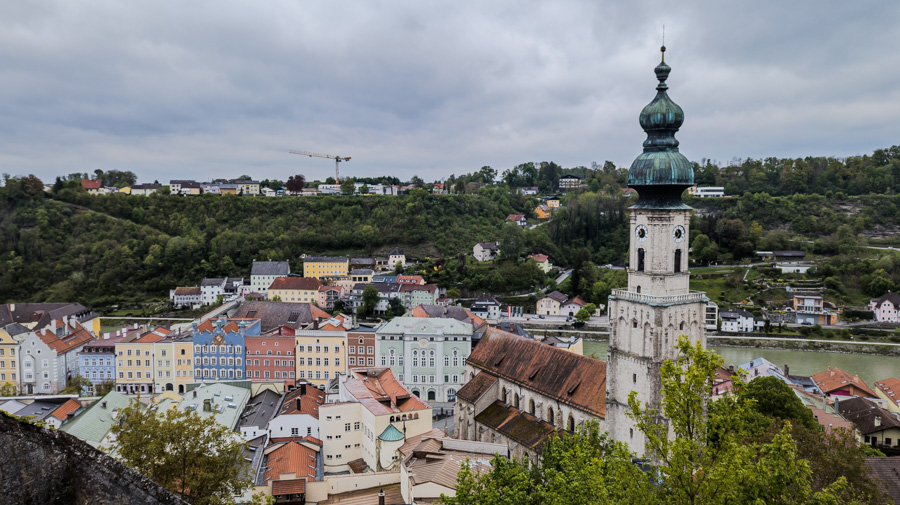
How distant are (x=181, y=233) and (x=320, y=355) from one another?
55586 millimetres

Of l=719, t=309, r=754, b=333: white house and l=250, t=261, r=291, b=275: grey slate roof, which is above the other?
l=250, t=261, r=291, b=275: grey slate roof

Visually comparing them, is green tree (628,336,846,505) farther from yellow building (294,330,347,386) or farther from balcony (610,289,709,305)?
yellow building (294,330,347,386)

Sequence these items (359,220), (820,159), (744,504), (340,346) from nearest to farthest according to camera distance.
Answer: (744,504) < (340,346) < (359,220) < (820,159)

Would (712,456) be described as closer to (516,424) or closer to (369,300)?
(516,424)

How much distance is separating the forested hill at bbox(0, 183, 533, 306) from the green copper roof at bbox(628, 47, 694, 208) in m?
60.7

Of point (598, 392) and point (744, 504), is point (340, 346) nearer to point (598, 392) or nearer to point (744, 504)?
point (598, 392)

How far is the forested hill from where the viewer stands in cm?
7150

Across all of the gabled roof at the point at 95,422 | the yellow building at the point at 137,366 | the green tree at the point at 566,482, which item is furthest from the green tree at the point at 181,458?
the yellow building at the point at 137,366

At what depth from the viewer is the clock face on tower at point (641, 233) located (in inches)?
736

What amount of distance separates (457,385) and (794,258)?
184ft

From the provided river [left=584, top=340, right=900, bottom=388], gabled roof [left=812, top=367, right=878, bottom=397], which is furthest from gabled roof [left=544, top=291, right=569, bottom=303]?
gabled roof [left=812, top=367, right=878, bottom=397]

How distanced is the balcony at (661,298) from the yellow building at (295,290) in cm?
4734

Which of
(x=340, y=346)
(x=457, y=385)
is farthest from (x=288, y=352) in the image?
(x=457, y=385)

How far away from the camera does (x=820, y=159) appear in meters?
110
